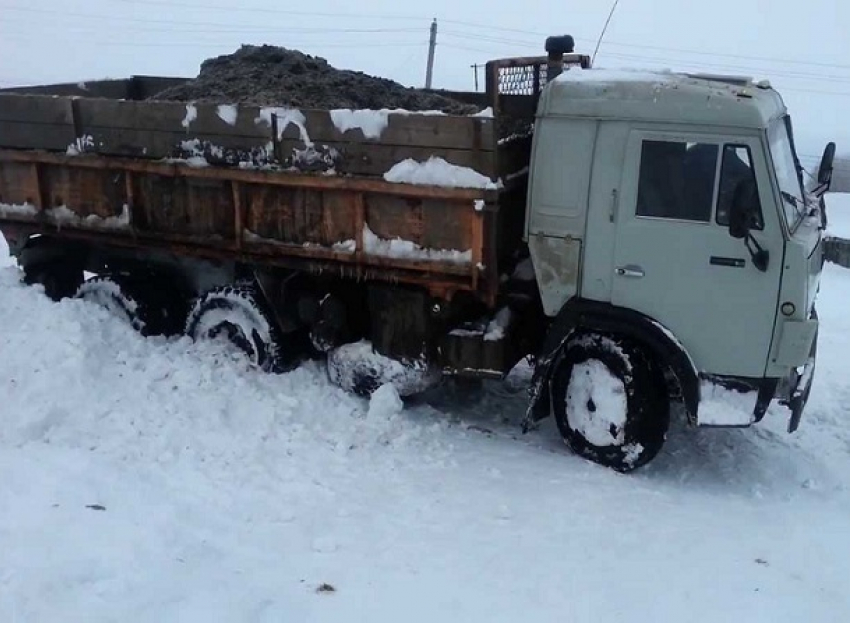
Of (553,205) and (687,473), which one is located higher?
(553,205)

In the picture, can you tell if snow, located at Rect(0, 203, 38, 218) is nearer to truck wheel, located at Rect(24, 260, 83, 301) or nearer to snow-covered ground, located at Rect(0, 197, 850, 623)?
truck wheel, located at Rect(24, 260, 83, 301)

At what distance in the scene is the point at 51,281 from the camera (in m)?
8.79

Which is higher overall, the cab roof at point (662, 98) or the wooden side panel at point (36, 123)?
the cab roof at point (662, 98)

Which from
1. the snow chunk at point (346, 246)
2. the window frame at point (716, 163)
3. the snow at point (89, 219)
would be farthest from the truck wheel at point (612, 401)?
the snow at point (89, 219)

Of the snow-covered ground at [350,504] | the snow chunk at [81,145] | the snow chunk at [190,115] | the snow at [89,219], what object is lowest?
the snow-covered ground at [350,504]

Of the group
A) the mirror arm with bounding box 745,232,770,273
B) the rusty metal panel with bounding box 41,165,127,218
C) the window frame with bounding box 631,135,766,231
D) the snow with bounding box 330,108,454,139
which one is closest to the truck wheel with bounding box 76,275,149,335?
the rusty metal panel with bounding box 41,165,127,218

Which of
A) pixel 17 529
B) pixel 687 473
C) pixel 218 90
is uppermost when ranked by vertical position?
pixel 218 90

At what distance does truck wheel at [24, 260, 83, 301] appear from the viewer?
8711mm

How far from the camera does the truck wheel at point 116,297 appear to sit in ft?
26.4

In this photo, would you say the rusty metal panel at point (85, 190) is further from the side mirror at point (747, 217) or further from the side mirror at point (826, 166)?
the side mirror at point (826, 166)

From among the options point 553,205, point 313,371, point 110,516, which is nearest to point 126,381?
point 313,371

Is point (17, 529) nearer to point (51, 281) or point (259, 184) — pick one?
point (259, 184)

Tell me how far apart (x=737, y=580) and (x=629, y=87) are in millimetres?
3265

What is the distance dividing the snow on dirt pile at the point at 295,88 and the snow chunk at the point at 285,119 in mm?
537
